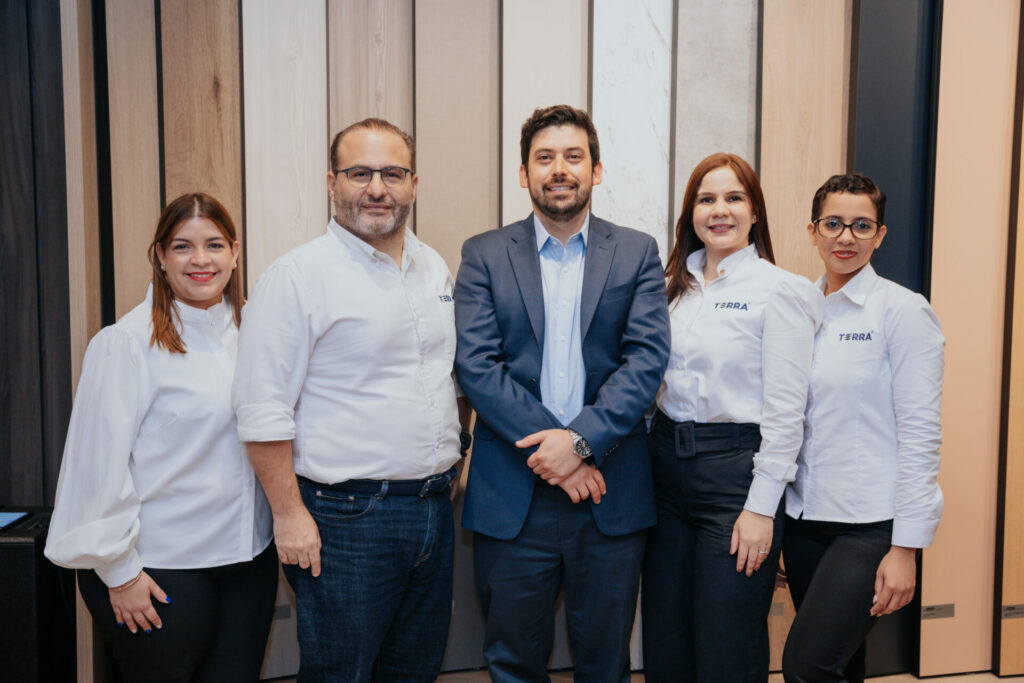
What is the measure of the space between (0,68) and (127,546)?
1.80m

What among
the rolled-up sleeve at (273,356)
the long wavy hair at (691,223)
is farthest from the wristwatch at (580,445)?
the rolled-up sleeve at (273,356)

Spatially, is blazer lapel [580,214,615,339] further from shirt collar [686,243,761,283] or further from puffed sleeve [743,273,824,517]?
puffed sleeve [743,273,824,517]

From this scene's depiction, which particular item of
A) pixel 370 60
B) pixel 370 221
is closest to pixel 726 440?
pixel 370 221

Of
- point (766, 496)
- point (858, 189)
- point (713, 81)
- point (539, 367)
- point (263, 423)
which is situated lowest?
point (766, 496)

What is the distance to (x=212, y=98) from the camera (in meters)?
2.42

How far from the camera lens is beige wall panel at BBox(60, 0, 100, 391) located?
82.6 inches

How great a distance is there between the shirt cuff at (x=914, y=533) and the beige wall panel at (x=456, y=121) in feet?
5.49

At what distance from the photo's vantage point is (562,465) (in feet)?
5.91

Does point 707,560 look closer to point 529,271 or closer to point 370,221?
point 529,271

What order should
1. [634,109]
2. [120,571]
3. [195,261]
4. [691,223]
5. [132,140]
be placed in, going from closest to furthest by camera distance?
[120,571], [195,261], [691,223], [132,140], [634,109]

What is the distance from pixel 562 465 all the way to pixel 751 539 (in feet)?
1.84

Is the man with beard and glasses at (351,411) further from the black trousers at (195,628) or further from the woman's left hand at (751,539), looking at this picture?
the woman's left hand at (751,539)

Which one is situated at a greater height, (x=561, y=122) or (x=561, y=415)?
(x=561, y=122)

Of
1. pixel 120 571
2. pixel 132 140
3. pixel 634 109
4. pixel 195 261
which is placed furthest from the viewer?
pixel 634 109
